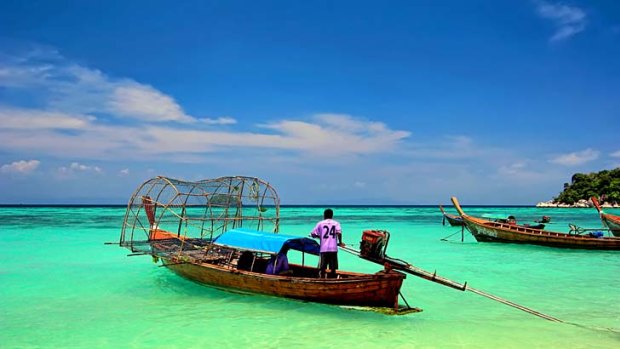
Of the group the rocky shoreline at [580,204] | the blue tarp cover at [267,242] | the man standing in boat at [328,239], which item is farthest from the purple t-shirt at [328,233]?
the rocky shoreline at [580,204]

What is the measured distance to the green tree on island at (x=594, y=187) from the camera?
85375 mm

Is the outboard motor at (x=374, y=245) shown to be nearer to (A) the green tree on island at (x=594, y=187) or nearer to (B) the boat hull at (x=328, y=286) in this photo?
(B) the boat hull at (x=328, y=286)

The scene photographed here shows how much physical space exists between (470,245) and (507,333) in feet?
53.5

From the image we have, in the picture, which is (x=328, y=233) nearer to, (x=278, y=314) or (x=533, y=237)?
(x=278, y=314)

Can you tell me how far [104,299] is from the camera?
10461mm

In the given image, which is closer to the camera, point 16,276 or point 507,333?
point 507,333

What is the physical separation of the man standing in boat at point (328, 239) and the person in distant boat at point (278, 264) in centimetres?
95

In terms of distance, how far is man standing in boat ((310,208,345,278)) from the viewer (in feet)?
29.4

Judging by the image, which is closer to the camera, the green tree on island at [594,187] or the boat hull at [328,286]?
the boat hull at [328,286]

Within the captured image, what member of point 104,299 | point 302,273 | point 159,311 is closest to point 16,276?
point 104,299

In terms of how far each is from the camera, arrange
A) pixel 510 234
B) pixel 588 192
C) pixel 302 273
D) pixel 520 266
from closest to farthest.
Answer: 1. pixel 302 273
2. pixel 520 266
3. pixel 510 234
4. pixel 588 192

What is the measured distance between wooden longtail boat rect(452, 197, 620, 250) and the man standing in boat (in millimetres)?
15430

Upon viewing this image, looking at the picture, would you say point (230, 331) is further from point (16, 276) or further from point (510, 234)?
point (510, 234)

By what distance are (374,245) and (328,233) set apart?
3.58 feet
